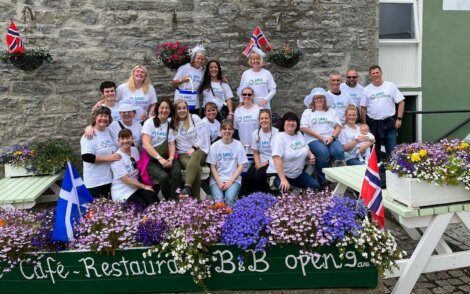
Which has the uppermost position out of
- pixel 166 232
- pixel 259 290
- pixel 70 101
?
pixel 70 101

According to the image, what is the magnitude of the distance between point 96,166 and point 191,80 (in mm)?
1963

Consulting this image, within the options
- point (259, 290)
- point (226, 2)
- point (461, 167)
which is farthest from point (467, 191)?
point (226, 2)

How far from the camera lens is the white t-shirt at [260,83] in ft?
20.1

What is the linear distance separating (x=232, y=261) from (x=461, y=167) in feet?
5.71

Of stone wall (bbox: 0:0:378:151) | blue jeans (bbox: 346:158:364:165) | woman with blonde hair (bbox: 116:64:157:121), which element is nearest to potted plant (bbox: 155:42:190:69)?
stone wall (bbox: 0:0:378:151)

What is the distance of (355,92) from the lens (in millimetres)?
6449

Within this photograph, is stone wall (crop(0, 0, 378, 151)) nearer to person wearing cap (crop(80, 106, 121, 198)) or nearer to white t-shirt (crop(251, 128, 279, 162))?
white t-shirt (crop(251, 128, 279, 162))

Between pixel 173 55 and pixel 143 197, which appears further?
pixel 173 55

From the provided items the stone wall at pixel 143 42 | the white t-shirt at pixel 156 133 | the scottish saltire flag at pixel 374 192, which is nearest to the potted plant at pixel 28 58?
the stone wall at pixel 143 42

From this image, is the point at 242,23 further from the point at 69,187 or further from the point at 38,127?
the point at 69,187

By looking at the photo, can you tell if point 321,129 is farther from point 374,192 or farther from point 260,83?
point 374,192

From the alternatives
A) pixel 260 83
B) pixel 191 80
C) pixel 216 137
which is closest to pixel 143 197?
pixel 216 137

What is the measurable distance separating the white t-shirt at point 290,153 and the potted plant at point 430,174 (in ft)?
5.47

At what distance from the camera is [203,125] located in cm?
496
